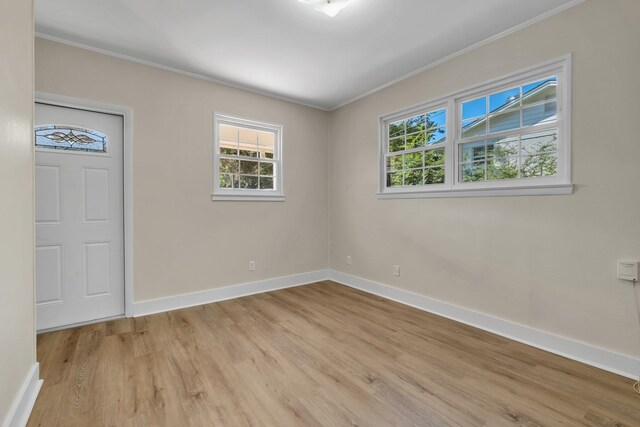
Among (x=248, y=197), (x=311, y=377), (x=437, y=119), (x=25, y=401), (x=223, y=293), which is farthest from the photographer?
(x=248, y=197)

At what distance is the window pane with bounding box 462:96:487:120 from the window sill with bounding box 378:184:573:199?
762 mm

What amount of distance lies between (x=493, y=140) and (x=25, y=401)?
154 inches

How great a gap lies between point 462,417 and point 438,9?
2.86m

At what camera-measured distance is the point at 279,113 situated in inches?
165

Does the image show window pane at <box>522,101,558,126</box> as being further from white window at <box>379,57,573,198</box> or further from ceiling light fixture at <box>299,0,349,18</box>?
ceiling light fixture at <box>299,0,349,18</box>

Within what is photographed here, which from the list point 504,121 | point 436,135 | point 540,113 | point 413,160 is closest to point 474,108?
point 504,121

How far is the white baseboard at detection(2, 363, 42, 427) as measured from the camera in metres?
1.44

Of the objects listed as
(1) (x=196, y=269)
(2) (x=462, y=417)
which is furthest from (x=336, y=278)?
(2) (x=462, y=417)

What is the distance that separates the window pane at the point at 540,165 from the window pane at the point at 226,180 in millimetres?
3234

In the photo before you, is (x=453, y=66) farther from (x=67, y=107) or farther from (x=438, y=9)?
(x=67, y=107)

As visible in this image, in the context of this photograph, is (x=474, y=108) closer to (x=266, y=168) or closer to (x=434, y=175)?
(x=434, y=175)

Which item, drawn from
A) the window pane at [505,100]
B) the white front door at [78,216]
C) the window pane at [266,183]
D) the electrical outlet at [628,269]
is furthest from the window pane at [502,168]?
the white front door at [78,216]

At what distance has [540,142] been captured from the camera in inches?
98.7

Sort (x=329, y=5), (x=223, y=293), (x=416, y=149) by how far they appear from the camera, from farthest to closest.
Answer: (x=223, y=293)
(x=416, y=149)
(x=329, y=5)
